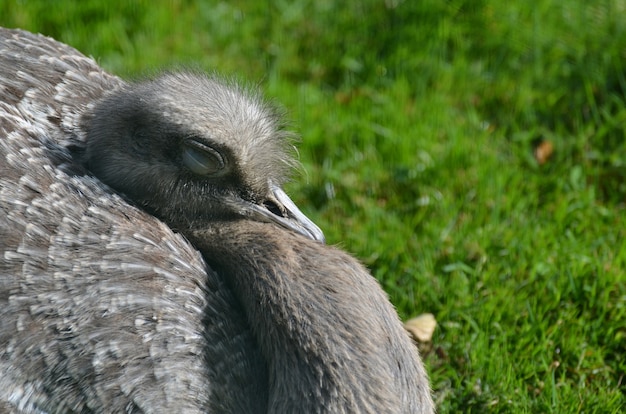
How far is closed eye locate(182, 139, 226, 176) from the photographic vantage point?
426 cm

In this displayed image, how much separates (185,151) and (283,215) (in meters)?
0.54

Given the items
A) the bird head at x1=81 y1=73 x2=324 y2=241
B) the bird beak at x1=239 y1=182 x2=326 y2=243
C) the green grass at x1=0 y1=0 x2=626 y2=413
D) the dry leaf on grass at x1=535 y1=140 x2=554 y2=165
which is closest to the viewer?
the bird head at x1=81 y1=73 x2=324 y2=241

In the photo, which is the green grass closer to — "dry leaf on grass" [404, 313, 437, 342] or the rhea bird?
"dry leaf on grass" [404, 313, 437, 342]

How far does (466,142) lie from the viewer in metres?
6.49

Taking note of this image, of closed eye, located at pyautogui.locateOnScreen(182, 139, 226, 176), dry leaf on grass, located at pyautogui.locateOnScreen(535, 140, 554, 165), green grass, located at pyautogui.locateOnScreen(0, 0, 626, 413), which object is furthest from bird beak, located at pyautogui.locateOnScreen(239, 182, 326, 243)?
dry leaf on grass, located at pyautogui.locateOnScreen(535, 140, 554, 165)

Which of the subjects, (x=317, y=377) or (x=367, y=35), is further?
(x=367, y=35)

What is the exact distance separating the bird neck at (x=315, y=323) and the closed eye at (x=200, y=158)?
0.27 meters

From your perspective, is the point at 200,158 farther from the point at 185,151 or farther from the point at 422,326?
the point at 422,326

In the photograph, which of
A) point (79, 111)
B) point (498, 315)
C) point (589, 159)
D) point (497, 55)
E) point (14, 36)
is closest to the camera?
point (79, 111)

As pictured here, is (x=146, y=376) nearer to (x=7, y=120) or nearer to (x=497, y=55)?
(x=7, y=120)

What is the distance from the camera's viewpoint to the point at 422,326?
525cm

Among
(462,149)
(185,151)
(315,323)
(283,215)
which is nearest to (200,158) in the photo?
(185,151)

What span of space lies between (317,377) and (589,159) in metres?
→ 3.13

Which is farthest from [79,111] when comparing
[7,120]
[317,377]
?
[317,377]
